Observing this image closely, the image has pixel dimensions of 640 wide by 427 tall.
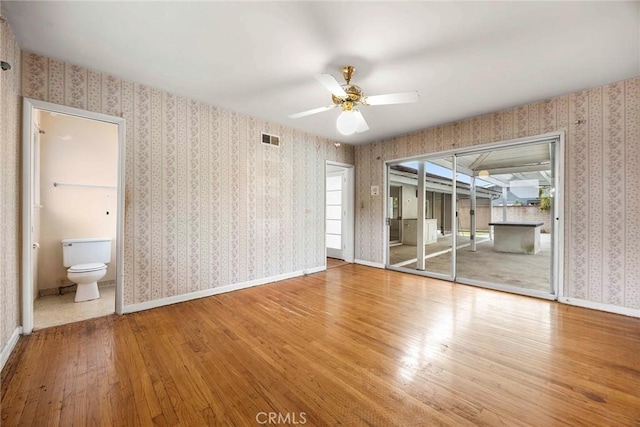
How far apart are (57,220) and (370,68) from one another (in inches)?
172

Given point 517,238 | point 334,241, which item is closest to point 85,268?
point 334,241

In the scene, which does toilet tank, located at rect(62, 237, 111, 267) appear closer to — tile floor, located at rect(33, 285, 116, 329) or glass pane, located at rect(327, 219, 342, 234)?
tile floor, located at rect(33, 285, 116, 329)

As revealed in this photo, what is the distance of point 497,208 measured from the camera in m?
4.72

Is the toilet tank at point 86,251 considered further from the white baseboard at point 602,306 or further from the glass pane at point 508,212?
the white baseboard at point 602,306

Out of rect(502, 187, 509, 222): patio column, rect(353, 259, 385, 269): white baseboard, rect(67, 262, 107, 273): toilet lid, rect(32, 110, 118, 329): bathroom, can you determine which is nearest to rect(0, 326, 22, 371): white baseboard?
rect(32, 110, 118, 329): bathroom

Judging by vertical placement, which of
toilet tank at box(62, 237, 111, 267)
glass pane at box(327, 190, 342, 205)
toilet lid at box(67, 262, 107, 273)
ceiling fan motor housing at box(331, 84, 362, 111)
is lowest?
toilet lid at box(67, 262, 107, 273)

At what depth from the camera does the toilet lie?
9.96ft

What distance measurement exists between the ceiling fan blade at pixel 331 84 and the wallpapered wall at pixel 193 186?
191cm

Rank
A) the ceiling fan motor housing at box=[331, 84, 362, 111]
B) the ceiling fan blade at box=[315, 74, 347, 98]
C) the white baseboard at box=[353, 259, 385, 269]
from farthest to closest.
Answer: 1. the white baseboard at box=[353, 259, 385, 269]
2. the ceiling fan motor housing at box=[331, 84, 362, 111]
3. the ceiling fan blade at box=[315, 74, 347, 98]

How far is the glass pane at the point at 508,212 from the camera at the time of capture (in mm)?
3702

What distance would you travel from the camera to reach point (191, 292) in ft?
10.6

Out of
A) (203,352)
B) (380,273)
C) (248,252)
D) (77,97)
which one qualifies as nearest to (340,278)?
(380,273)

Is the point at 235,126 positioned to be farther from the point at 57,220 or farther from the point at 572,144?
the point at 572,144

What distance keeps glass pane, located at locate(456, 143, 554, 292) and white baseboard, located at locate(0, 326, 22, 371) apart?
16.8 ft
